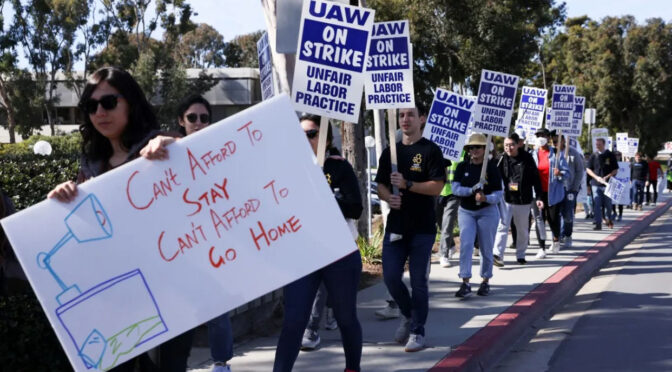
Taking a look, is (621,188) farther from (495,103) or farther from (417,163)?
(417,163)

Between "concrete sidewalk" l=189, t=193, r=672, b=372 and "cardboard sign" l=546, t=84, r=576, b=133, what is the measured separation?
11.5 feet

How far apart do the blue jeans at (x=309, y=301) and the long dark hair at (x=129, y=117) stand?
1.44 meters

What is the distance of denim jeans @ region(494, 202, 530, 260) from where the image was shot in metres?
11.7

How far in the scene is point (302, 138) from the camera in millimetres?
3842

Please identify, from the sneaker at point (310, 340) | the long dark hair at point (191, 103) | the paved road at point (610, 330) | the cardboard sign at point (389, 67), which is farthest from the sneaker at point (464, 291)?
the long dark hair at point (191, 103)

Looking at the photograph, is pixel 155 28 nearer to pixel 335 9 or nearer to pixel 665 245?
pixel 665 245

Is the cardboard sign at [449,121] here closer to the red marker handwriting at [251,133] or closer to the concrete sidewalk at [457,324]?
the concrete sidewalk at [457,324]

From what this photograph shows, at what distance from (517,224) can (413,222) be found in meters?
5.87

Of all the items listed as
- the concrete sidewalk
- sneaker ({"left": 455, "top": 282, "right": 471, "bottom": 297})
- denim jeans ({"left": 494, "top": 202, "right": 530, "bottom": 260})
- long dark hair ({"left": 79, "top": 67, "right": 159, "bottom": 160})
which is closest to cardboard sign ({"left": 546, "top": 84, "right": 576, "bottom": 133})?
the concrete sidewalk

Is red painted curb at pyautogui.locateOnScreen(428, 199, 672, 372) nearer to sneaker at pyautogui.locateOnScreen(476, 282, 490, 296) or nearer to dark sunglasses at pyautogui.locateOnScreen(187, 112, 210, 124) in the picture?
sneaker at pyautogui.locateOnScreen(476, 282, 490, 296)

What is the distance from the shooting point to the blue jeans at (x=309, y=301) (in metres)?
4.77

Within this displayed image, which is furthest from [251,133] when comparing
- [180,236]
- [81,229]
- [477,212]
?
[477,212]

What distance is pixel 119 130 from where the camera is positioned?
372 centimetres

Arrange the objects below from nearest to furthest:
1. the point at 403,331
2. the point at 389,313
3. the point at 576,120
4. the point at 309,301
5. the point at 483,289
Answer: the point at 309,301
the point at 403,331
the point at 389,313
the point at 483,289
the point at 576,120
